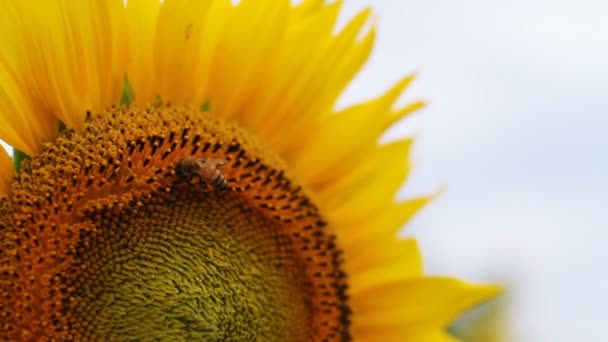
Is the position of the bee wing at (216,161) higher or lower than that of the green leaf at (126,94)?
lower

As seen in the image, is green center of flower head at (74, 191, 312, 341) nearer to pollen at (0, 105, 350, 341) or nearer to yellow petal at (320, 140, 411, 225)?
pollen at (0, 105, 350, 341)

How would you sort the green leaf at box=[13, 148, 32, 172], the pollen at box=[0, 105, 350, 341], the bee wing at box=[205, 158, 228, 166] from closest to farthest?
the pollen at box=[0, 105, 350, 341]
the green leaf at box=[13, 148, 32, 172]
the bee wing at box=[205, 158, 228, 166]

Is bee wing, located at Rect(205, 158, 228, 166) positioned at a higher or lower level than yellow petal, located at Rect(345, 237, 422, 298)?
lower

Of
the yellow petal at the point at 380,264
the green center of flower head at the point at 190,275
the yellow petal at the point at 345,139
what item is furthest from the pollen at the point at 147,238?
the yellow petal at the point at 380,264

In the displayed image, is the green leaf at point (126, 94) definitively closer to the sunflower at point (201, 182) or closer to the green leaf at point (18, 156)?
the sunflower at point (201, 182)

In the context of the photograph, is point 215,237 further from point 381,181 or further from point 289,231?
point 381,181

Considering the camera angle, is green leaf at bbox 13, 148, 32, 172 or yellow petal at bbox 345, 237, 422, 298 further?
yellow petal at bbox 345, 237, 422, 298

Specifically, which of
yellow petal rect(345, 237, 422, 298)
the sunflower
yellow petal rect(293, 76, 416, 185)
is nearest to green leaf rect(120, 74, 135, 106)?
the sunflower
